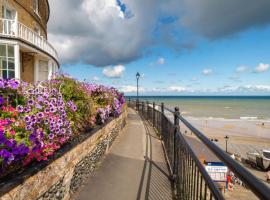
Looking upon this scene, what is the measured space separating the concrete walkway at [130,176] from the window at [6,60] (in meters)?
9.41

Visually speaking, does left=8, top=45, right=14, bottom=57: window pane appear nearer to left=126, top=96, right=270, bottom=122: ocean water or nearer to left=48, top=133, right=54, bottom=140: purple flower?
left=48, top=133, right=54, bottom=140: purple flower

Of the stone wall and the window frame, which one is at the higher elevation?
the window frame

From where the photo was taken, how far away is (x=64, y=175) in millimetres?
3293

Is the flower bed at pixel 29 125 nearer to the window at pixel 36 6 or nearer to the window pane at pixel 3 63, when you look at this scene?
the window pane at pixel 3 63

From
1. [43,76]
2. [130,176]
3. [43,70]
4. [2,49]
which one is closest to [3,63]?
[2,49]

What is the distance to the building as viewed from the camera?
1233 centimetres

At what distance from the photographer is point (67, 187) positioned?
3416 mm

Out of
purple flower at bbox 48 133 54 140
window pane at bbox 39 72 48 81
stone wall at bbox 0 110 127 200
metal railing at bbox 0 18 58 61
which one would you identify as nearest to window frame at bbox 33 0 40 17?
window pane at bbox 39 72 48 81

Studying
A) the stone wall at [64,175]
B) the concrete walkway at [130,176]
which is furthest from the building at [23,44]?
the stone wall at [64,175]

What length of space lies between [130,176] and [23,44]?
11907 mm

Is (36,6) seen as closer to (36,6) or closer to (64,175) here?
(36,6)

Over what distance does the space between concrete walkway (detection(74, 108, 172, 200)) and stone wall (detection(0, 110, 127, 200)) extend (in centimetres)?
24

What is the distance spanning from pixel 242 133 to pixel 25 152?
1352 inches

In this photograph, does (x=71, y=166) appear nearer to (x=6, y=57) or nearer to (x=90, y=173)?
(x=90, y=173)
